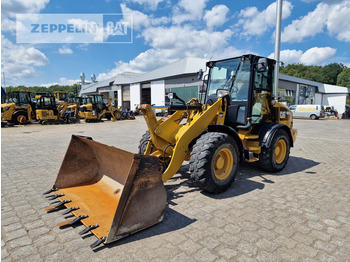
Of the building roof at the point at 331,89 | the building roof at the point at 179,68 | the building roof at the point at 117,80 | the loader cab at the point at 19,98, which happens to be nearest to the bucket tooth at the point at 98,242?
the loader cab at the point at 19,98

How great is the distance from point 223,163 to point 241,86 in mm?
1944

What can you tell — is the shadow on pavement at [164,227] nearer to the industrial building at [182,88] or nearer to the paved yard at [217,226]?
the paved yard at [217,226]

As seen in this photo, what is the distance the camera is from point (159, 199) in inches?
115

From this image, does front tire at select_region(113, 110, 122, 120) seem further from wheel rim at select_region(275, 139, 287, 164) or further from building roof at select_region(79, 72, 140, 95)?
wheel rim at select_region(275, 139, 287, 164)

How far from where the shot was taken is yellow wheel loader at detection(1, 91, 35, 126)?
699 inches

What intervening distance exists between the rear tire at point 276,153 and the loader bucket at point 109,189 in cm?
296

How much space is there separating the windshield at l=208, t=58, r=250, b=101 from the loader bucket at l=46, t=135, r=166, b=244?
3003mm

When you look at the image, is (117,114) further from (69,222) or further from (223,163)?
(69,222)

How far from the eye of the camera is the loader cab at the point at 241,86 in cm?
488

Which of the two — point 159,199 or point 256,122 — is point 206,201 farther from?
point 256,122

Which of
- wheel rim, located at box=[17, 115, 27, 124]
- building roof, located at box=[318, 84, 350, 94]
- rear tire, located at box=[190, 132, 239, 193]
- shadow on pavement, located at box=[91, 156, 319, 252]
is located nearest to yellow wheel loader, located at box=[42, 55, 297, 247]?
rear tire, located at box=[190, 132, 239, 193]

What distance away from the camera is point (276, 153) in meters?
5.39

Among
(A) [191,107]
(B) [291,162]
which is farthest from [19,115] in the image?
(B) [291,162]

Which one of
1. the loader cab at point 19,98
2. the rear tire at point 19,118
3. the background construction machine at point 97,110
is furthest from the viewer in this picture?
the background construction machine at point 97,110
